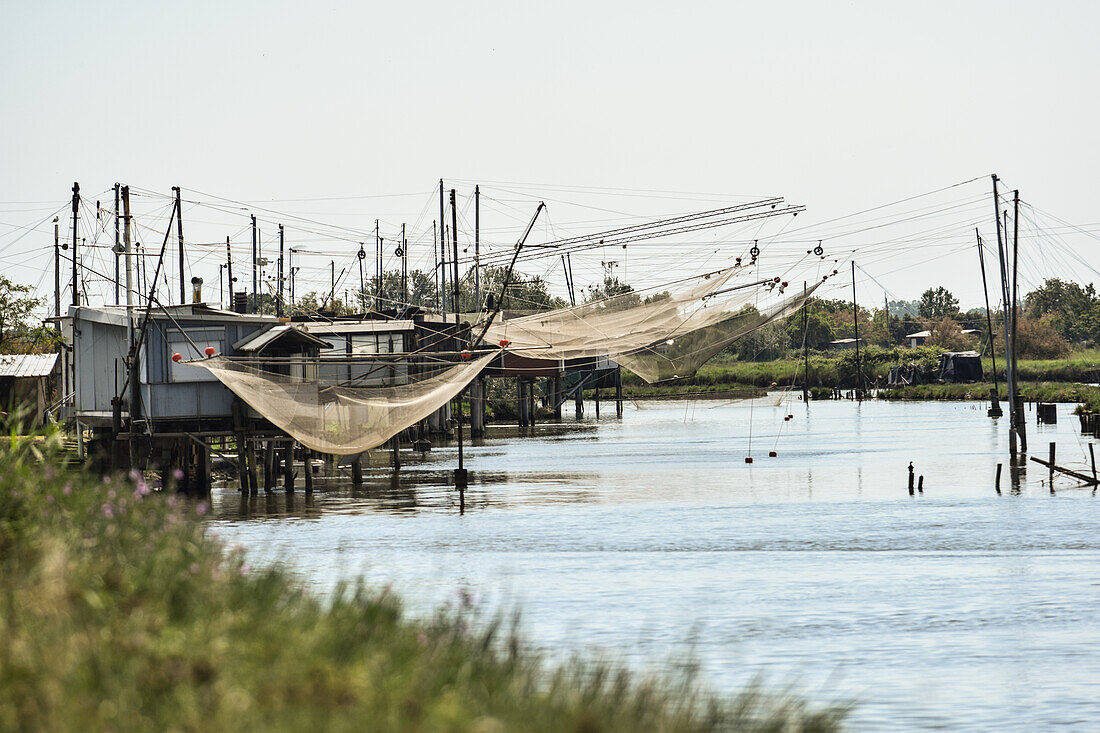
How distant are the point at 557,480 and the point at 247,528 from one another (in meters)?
12.1

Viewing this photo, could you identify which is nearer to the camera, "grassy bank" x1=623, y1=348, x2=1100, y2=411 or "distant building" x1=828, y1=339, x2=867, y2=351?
"grassy bank" x1=623, y1=348, x2=1100, y2=411

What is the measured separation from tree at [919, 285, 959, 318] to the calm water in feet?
401

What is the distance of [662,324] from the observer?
87.8 ft

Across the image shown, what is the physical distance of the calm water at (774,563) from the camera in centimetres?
1199

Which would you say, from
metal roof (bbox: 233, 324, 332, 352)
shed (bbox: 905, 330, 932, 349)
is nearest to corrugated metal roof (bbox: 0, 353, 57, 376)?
metal roof (bbox: 233, 324, 332, 352)

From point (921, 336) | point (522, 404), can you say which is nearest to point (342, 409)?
point (522, 404)

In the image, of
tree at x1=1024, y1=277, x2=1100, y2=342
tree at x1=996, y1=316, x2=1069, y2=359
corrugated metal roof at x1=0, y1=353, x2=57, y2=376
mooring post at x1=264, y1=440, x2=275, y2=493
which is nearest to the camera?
Result: mooring post at x1=264, y1=440, x2=275, y2=493

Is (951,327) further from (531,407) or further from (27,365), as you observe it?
(27,365)

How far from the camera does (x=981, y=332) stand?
137 metres

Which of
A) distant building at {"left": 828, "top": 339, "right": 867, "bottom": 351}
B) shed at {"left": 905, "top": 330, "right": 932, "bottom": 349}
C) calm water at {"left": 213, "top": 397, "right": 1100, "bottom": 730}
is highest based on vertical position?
shed at {"left": 905, "top": 330, "right": 932, "bottom": 349}

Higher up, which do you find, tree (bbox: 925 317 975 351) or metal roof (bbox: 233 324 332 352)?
tree (bbox: 925 317 975 351)

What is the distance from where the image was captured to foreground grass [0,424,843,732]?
4395 mm

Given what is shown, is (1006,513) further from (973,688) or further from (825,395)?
(825,395)

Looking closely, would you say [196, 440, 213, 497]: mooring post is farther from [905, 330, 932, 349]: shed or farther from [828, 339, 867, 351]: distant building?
[905, 330, 932, 349]: shed
